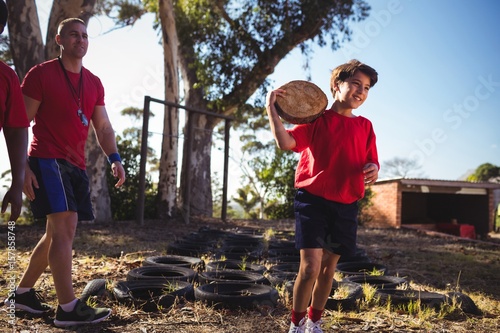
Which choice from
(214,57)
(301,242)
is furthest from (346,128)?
(214,57)

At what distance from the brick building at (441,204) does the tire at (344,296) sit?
47.1 feet

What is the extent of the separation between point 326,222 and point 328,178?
28 cm

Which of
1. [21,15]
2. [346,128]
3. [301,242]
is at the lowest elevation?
[301,242]

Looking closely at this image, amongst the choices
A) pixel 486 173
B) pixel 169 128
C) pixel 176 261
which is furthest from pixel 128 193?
pixel 486 173

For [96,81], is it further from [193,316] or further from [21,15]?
[21,15]

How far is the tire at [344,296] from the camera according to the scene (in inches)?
151

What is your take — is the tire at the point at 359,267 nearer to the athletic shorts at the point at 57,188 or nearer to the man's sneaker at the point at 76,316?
the man's sneaker at the point at 76,316

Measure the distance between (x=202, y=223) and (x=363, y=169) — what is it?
977cm

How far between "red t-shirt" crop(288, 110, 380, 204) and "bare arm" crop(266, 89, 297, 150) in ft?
0.23

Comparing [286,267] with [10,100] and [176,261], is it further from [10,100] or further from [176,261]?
[10,100]

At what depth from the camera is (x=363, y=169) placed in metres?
2.99

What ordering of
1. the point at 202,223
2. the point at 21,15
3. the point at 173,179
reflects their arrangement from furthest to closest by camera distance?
the point at 173,179 < the point at 202,223 < the point at 21,15

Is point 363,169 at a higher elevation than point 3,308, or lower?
higher

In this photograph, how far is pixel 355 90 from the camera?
303 cm
